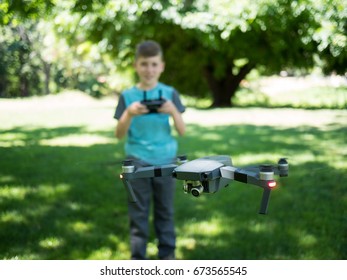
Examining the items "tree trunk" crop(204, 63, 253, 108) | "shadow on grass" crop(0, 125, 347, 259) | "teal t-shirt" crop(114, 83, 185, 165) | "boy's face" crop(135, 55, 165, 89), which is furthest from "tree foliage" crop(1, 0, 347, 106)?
"tree trunk" crop(204, 63, 253, 108)

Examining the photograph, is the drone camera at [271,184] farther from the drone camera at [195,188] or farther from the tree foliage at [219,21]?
the tree foliage at [219,21]

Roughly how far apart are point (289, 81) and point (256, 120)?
370 cm

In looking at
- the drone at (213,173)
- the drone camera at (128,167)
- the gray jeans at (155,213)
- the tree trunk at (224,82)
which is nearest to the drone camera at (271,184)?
the drone at (213,173)

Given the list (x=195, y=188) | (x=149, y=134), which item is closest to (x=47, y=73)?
(x=149, y=134)

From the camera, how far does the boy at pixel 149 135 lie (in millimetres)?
2058

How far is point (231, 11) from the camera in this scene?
1805mm

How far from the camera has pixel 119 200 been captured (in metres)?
4.68

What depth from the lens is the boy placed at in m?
2.06

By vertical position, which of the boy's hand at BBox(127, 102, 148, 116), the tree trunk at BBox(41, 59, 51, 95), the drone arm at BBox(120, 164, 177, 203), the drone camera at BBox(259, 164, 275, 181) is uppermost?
the tree trunk at BBox(41, 59, 51, 95)

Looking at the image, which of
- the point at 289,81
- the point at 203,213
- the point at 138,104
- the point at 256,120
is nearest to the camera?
the point at 138,104

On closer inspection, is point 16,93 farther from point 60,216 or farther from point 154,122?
point 60,216

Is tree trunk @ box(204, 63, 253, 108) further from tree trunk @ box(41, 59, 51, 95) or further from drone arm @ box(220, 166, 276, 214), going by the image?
drone arm @ box(220, 166, 276, 214)

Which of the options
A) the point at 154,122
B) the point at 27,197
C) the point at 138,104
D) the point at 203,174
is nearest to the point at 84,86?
the point at 154,122

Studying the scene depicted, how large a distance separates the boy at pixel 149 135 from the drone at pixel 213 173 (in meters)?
0.44
